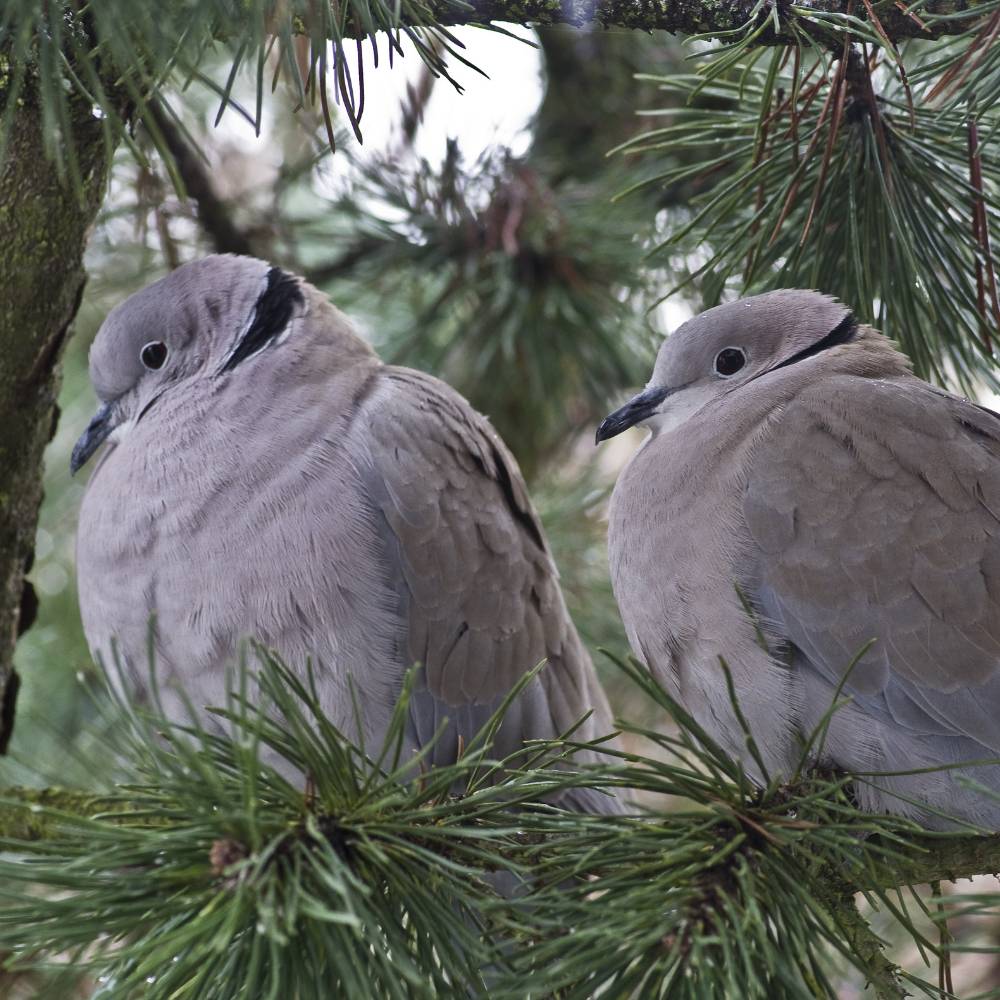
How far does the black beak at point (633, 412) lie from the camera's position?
1981 mm

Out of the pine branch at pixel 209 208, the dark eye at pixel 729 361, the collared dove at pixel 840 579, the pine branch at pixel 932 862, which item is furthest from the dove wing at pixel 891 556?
the pine branch at pixel 209 208

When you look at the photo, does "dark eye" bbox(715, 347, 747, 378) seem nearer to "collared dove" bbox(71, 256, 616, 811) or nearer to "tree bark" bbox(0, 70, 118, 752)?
"collared dove" bbox(71, 256, 616, 811)

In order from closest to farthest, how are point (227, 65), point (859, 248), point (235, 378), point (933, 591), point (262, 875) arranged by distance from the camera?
point (262, 875)
point (933, 591)
point (859, 248)
point (235, 378)
point (227, 65)

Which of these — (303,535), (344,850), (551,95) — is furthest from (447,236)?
(344,850)

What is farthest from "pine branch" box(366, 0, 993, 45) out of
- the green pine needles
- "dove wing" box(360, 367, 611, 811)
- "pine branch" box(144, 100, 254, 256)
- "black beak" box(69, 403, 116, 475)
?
"pine branch" box(144, 100, 254, 256)

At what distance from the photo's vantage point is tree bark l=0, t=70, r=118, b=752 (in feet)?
4.82

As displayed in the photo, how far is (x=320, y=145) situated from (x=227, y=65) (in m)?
0.57

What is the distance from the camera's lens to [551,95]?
3107 millimetres

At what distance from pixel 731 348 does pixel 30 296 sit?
1045 millimetres

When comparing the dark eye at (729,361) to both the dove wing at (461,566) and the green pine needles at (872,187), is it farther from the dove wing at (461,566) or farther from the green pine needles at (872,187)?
the dove wing at (461,566)

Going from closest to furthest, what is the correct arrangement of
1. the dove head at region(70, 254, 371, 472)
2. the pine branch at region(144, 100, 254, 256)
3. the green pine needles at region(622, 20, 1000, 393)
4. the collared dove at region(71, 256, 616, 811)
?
the green pine needles at region(622, 20, 1000, 393)
the collared dove at region(71, 256, 616, 811)
the dove head at region(70, 254, 371, 472)
the pine branch at region(144, 100, 254, 256)

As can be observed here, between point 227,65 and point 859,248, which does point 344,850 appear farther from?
point 227,65

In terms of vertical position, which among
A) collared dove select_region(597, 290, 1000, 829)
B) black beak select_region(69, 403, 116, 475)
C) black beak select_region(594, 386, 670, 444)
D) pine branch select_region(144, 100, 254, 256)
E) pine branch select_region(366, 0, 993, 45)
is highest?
pine branch select_region(144, 100, 254, 256)

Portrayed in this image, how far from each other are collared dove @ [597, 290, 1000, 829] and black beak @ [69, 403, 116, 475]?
94 centimetres
